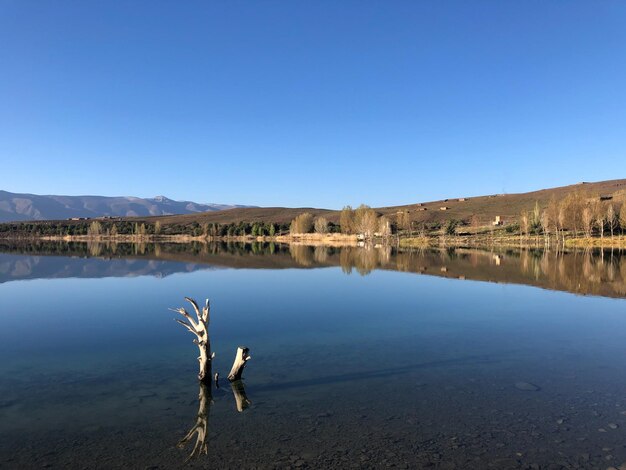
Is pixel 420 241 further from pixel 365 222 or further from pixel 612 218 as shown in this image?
pixel 612 218

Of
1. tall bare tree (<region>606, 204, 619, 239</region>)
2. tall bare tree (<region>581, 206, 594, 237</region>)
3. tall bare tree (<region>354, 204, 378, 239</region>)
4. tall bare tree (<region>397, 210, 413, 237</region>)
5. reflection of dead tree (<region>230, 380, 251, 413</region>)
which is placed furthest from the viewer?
tall bare tree (<region>397, 210, 413, 237</region>)

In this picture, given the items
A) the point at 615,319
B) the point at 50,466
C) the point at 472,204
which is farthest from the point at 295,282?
the point at 472,204

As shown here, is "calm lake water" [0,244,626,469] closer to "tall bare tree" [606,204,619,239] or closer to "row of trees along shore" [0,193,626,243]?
"tall bare tree" [606,204,619,239]

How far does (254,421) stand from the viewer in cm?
1002

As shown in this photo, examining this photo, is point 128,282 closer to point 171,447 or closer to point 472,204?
point 171,447

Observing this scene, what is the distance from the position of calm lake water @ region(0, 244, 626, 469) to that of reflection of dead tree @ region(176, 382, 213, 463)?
0.32 ft

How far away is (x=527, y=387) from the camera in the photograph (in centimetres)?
1204

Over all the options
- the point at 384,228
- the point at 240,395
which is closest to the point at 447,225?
the point at 384,228

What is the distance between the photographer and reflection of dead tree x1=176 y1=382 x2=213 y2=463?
8.73 m

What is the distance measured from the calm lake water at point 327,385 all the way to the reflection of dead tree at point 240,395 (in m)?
0.07

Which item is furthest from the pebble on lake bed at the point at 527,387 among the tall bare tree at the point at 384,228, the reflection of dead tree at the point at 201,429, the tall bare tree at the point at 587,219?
the tall bare tree at the point at 384,228

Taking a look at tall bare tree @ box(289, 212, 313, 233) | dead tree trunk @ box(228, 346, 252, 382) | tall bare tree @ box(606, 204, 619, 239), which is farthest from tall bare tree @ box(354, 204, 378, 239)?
dead tree trunk @ box(228, 346, 252, 382)

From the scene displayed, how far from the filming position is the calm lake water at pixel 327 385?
8.68 m

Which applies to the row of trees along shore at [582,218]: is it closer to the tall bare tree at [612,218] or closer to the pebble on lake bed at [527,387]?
the tall bare tree at [612,218]
